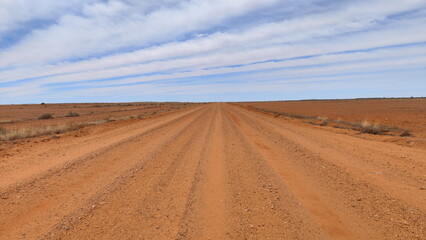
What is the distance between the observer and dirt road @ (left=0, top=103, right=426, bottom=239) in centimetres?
415

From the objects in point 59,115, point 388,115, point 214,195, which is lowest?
point 59,115

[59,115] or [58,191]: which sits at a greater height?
[58,191]

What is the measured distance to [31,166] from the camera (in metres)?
8.21

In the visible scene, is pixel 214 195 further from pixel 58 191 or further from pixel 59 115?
pixel 59 115

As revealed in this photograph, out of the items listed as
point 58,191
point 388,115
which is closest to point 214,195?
point 58,191

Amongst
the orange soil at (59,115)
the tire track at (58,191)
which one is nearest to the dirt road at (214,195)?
the tire track at (58,191)

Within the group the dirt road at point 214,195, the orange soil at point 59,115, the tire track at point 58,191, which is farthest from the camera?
the orange soil at point 59,115

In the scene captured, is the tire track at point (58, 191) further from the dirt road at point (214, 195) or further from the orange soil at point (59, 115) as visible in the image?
the orange soil at point (59, 115)

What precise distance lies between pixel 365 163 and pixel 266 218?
5.02 meters

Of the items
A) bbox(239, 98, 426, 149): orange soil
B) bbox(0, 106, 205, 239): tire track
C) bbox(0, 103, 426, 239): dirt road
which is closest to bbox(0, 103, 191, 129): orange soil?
bbox(0, 106, 205, 239): tire track

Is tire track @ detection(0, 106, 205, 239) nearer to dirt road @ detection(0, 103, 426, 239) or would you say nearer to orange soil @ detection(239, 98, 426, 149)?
dirt road @ detection(0, 103, 426, 239)

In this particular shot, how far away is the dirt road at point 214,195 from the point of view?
415 cm

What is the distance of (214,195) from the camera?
219 inches

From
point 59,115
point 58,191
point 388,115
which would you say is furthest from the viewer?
point 59,115
